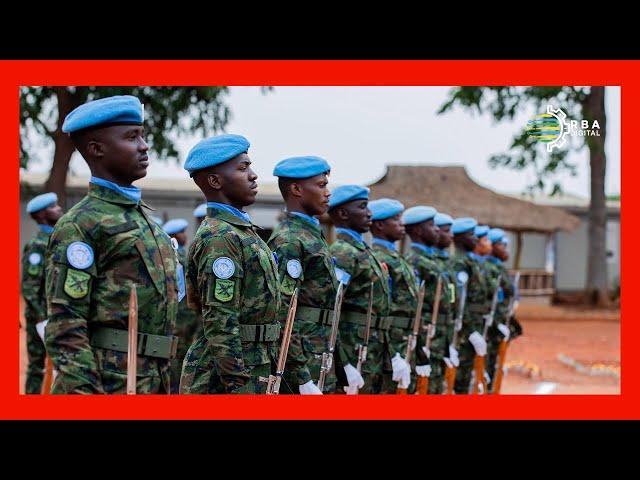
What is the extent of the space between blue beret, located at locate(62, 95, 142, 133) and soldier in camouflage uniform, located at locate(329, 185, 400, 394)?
8.66 feet

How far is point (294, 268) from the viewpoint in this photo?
213 inches

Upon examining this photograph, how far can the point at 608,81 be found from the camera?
17.4ft

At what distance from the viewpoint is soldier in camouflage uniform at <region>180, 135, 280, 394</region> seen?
426cm

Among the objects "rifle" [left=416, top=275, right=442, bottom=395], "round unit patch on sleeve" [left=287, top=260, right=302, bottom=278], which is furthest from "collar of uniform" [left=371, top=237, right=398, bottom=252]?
"round unit patch on sleeve" [left=287, top=260, right=302, bottom=278]

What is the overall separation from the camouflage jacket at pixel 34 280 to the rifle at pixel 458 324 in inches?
152

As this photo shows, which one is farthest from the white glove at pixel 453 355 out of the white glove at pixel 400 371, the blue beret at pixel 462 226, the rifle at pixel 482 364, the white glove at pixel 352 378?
the white glove at pixel 352 378

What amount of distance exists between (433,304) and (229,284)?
4.41m

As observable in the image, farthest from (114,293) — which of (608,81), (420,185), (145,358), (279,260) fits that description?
(420,185)

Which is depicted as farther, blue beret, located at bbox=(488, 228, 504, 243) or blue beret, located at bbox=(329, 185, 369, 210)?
blue beret, located at bbox=(488, 228, 504, 243)

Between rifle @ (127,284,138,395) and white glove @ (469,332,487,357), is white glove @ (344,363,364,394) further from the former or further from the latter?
white glove @ (469,332,487,357)

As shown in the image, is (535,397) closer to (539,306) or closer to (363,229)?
(363,229)

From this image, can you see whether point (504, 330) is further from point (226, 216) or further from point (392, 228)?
point (226, 216)

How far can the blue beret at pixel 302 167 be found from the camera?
5.71 metres
